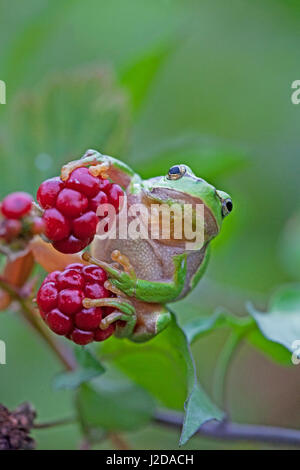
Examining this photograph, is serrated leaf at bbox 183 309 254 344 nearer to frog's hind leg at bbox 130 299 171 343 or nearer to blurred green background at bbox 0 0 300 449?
frog's hind leg at bbox 130 299 171 343

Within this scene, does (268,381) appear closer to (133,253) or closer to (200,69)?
(200,69)

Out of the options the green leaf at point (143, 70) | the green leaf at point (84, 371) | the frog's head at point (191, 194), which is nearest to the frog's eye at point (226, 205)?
the frog's head at point (191, 194)

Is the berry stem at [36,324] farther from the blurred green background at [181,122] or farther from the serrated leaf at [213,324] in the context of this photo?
the blurred green background at [181,122]

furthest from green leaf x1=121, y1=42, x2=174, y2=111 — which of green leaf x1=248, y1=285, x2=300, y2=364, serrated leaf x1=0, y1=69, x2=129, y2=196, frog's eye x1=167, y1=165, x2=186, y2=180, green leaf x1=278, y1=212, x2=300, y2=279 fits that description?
frog's eye x1=167, y1=165, x2=186, y2=180

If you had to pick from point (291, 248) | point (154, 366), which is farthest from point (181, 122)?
point (154, 366)

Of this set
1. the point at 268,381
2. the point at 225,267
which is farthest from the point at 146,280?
the point at 268,381
